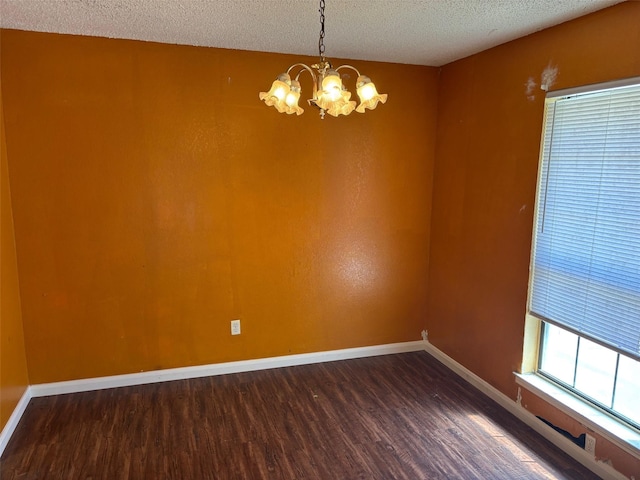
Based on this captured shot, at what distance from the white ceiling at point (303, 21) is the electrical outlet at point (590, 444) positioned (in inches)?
90.6

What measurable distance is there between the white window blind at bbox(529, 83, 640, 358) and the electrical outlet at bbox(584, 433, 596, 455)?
552mm

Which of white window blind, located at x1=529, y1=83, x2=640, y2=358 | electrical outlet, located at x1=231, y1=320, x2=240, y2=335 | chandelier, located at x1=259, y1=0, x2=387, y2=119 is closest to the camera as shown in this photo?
chandelier, located at x1=259, y1=0, x2=387, y2=119

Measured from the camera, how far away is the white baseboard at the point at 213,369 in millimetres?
3072

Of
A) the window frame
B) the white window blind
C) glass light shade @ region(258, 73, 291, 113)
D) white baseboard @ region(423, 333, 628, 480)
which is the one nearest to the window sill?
the window frame

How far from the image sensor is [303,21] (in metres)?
2.47

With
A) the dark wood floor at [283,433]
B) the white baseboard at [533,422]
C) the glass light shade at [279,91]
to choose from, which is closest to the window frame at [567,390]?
the white baseboard at [533,422]

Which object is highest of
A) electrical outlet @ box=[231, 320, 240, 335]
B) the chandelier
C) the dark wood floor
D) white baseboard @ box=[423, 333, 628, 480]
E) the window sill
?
the chandelier

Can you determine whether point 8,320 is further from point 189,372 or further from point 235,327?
point 235,327

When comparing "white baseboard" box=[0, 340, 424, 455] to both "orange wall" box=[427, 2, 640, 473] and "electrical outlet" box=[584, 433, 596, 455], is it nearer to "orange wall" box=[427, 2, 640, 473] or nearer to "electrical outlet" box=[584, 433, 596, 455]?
"orange wall" box=[427, 2, 640, 473]

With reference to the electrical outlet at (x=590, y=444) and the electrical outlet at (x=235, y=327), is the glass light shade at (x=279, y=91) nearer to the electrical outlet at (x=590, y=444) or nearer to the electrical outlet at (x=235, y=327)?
the electrical outlet at (x=235, y=327)

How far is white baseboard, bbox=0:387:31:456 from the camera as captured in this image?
248 cm

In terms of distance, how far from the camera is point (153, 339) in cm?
322

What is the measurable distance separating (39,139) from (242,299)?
70.9 inches

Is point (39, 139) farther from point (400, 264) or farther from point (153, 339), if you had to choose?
point (400, 264)
